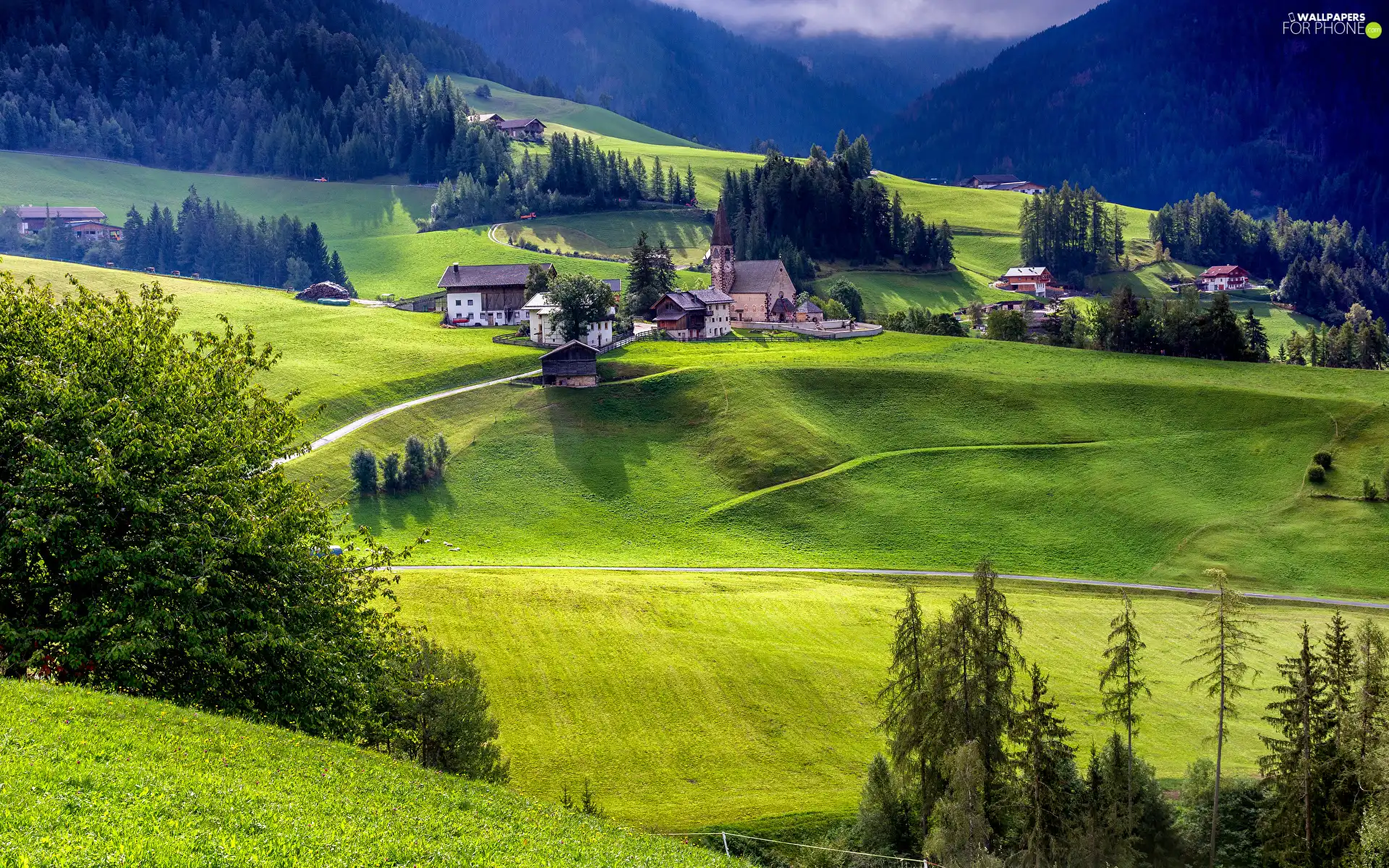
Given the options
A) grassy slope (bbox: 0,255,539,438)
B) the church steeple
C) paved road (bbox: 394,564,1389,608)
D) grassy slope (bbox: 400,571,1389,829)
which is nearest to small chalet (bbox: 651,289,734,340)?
the church steeple

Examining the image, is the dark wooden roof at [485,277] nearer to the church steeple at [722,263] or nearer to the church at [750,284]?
the church steeple at [722,263]

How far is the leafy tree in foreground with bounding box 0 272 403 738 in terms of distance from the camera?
28438 millimetres

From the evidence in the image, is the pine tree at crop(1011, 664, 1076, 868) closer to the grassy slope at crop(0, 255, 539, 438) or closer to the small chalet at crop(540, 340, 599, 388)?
the grassy slope at crop(0, 255, 539, 438)

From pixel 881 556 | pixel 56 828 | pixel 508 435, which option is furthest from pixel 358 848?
pixel 508 435

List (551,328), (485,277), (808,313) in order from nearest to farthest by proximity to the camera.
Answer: (551,328), (485,277), (808,313)

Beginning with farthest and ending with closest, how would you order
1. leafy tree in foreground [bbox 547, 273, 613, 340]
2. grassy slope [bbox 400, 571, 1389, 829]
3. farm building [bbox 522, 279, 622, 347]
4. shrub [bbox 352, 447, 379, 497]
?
farm building [bbox 522, 279, 622, 347]
leafy tree in foreground [bbox 547, 273, 613, 340]
shrub [bbox 352, 447, 379, 497]
grassy slope [bbox 400, 571, 1389, 829]

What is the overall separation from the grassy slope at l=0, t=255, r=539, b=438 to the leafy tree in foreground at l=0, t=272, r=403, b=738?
72233mm

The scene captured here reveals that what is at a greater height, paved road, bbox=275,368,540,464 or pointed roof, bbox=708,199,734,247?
pointed roof, bbox=708,199,734,247

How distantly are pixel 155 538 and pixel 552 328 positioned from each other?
108 meters

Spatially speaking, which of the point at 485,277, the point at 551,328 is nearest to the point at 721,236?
the point at 485,277

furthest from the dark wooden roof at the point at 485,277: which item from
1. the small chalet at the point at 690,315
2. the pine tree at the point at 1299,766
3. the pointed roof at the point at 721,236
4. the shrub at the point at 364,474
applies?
the pine tree at the point at 1299,766

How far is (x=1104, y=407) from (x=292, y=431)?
100 metres

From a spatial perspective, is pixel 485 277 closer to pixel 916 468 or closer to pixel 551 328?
pixel 551 328

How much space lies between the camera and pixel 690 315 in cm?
15275
